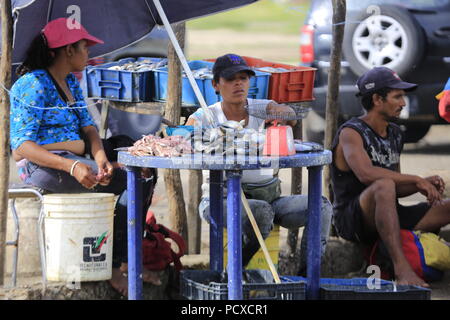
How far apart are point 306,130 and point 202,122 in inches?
217

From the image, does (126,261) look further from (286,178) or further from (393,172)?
(286,178)

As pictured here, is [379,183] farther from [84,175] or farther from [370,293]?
[84,175]

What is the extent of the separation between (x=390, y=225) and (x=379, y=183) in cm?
25

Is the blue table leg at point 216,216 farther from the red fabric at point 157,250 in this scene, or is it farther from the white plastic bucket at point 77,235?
the white plastic bucket at point 77,235

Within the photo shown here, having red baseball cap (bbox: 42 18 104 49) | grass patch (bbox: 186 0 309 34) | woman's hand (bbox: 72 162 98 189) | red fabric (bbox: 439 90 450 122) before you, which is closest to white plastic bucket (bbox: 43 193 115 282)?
woman's hand (bbox: 72 162 98 189)

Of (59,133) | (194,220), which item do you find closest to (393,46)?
(194,220)

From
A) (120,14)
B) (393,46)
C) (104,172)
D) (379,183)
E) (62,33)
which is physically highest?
(120,14)

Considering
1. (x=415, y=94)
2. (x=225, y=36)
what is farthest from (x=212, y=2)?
(x=225, y=36)

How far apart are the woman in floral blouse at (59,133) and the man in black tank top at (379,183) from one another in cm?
123

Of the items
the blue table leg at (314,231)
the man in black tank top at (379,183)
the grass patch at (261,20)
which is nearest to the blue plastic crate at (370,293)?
the blue table leg at (314,231)

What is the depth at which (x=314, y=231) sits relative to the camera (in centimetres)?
468

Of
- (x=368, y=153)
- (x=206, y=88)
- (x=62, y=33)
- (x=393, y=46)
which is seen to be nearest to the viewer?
(x=62, y=33)

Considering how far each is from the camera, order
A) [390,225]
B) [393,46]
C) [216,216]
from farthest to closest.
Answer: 1. [393,46]
2. [390,225]
3. [216,216]

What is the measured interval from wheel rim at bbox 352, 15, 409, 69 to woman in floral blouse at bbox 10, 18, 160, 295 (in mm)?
4753
